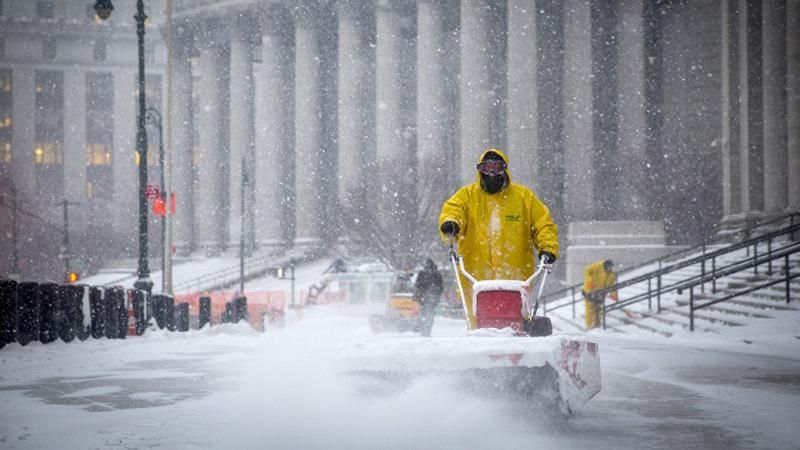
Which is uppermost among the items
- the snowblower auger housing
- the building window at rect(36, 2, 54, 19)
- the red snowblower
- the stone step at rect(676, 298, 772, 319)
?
the building window at rect(36, 2, 54, 19)

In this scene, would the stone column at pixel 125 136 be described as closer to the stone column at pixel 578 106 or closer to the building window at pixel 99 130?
the building window at pixel 99 130

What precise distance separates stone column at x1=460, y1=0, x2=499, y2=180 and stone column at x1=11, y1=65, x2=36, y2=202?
57.4 metres

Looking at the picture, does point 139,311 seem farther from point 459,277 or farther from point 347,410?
point 347,410

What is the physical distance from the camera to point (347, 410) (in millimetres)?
7773

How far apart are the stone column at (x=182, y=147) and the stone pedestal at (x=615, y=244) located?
37664mm

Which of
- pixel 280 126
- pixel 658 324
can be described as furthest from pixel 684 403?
pixel 280 126

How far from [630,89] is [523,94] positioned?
5327 mm

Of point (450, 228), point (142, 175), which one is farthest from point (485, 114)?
point (450, 228)

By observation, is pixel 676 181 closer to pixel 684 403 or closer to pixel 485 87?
pixel 485 87

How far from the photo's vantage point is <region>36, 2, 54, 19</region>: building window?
106 metres

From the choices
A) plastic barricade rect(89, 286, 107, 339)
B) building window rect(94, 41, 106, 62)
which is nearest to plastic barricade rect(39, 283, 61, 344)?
plastic barricade rect(89, 286, 107, 339)

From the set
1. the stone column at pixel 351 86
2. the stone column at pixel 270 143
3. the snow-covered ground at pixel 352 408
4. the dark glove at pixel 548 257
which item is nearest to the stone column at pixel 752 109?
the snow-covered ground at pixel 352 408

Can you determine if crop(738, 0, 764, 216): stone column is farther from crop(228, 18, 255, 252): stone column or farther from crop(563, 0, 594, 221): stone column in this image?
crop(228, 18, 255, 252): stone column

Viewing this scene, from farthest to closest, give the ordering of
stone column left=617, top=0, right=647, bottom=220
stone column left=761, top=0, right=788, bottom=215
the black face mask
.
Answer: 1. stone column left=617, top=0, right=647, bottom=220
2. stone column left=761, top=0, right=788, bottom=215
3. the black face mask
